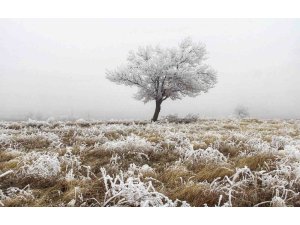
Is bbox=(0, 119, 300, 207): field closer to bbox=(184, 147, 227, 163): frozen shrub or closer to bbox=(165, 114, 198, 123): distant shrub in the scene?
bbox=(184, 147, 227, 163): frozen shrub

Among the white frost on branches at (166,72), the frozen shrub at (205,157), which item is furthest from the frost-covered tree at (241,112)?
the frozen shrub at (205,157)

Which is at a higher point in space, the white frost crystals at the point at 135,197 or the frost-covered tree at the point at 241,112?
the frost-covered tree at the point at 241,112

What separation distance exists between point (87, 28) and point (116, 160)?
11.1m

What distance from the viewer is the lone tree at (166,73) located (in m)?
20.8


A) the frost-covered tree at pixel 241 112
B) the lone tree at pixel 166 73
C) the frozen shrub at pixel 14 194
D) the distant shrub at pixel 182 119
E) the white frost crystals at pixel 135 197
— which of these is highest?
the lone tree at pixel 166 73

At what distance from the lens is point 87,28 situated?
54.1 feet

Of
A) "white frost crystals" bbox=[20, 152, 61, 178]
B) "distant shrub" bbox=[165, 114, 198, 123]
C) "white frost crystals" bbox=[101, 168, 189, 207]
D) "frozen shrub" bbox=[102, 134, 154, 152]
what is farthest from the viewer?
"distant shrub" bbox=[165, 114, 198, 123]

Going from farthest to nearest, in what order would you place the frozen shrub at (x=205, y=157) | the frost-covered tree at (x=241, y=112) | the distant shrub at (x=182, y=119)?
the frost-covered tree at (x=241, y=112) < the distant shrub at (x=182, y=119) < the frozen shrub at (x=205, y=157)

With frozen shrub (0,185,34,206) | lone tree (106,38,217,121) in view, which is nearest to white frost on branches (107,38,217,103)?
lone tree (106,38,217,121)

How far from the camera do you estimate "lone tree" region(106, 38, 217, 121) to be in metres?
20.8

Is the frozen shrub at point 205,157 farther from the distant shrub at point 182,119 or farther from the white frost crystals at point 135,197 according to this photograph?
the distant shrub at point 182,119

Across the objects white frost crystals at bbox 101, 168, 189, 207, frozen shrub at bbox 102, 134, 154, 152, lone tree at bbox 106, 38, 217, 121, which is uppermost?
lone tree at bbox 106, 38, 217, 121
